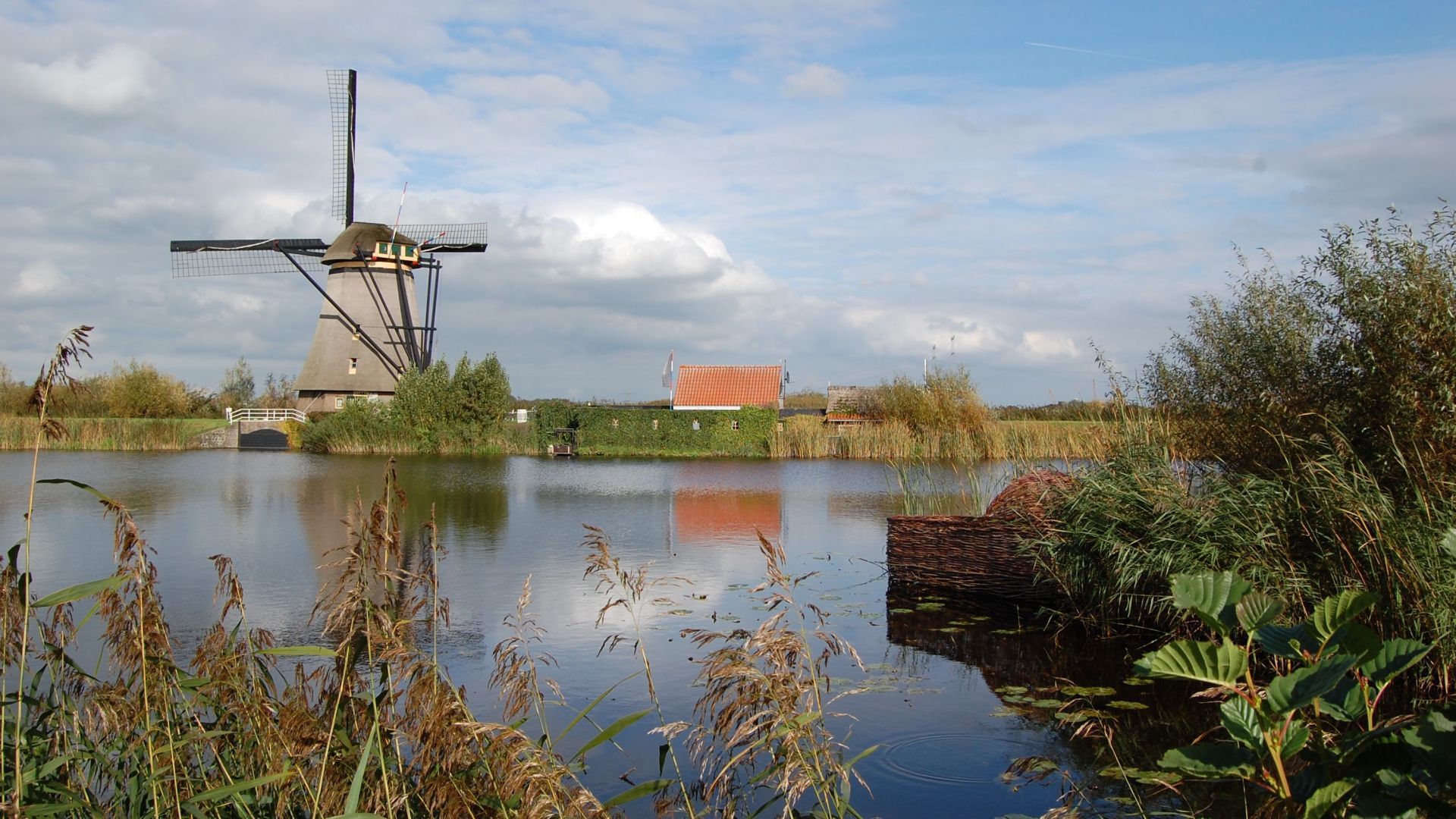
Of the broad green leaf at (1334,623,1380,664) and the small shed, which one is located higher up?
the small shed

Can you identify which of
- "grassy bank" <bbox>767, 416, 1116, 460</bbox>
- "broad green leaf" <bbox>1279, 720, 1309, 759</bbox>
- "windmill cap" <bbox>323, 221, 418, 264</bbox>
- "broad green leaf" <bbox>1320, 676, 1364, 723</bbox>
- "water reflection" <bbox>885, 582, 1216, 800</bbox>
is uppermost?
"windmill cap" <bbox>323, 221, 418, 264</bbox>

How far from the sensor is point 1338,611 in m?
2.22

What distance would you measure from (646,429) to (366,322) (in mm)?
11401

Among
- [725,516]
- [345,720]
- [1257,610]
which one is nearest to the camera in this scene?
[1257,610]

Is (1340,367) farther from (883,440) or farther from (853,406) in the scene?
(853,406)

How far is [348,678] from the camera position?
3270 mm

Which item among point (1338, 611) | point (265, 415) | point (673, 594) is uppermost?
point (265, 415)

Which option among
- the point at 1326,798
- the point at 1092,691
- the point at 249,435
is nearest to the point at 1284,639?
the point at 1326,798

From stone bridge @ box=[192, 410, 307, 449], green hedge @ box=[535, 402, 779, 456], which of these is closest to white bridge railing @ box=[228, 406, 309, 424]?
stone bridge @ box=[192, 410, 307, 449]

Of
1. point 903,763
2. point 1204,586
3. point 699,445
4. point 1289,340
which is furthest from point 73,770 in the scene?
point 699,445

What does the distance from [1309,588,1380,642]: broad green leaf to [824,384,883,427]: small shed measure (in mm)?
30208

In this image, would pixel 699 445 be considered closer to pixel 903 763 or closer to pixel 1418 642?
pixel 903 763

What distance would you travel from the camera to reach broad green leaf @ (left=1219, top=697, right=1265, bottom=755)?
207cm

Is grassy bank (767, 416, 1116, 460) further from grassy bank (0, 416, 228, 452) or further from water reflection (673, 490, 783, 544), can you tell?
grassy bank (0, 416, 228, 452)
